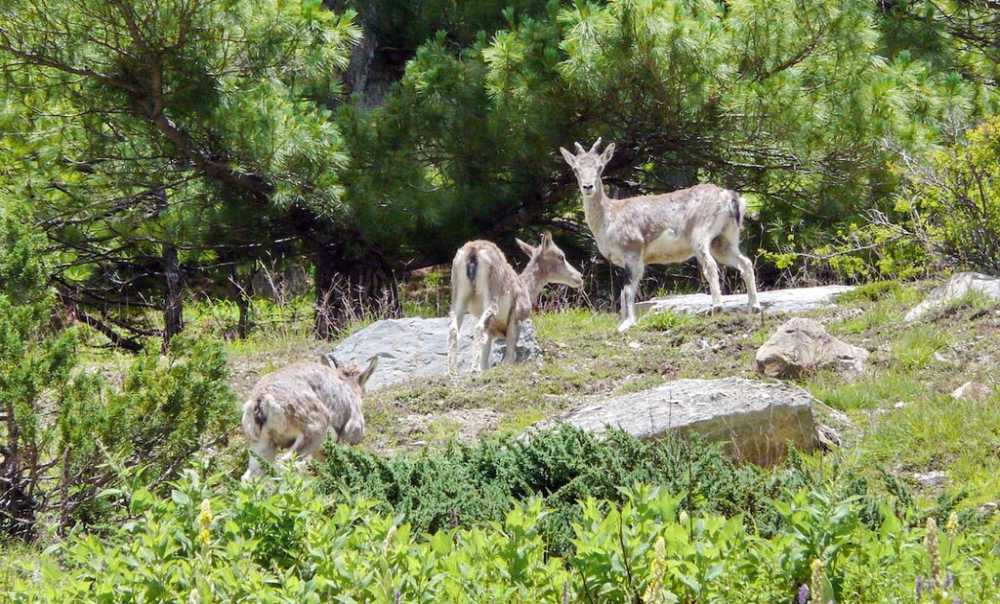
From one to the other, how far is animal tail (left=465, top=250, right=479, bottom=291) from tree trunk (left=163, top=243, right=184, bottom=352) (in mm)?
4987

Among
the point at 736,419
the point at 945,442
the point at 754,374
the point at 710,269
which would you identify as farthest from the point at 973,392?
the point at 710,269

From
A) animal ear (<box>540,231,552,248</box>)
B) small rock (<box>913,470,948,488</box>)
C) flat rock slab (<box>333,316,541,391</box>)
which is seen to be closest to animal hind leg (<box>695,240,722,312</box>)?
animal ear (<box>540,231,552,248</box>)

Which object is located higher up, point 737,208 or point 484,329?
point 737,208

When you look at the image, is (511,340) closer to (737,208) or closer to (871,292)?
(737,208)

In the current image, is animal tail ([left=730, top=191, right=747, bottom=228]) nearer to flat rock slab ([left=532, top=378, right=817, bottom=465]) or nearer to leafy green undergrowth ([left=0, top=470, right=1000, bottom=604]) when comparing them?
flat rock slab ([left=532, top=378, right=817, bottom=465])

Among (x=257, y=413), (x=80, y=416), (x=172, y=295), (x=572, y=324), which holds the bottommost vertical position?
(x=572, y=324)

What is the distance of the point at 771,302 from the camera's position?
602 inches

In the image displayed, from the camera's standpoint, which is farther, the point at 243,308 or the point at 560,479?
the point at 243,308

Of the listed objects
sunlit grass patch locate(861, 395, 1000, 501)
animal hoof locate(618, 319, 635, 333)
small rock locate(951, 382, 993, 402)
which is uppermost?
animal hoof locate(618, 319, 635, 333)

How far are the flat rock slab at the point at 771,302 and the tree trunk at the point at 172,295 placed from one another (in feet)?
19.4

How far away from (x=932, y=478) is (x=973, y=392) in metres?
1.67

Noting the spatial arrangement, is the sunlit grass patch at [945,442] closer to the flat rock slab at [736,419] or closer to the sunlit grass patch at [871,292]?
the flat rock slab at [736,419]

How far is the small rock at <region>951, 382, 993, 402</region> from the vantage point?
9.91 meters

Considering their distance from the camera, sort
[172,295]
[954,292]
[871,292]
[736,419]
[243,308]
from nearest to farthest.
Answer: [736,419] < [954,292] < [871,292] < [172,295] < [243,308]
